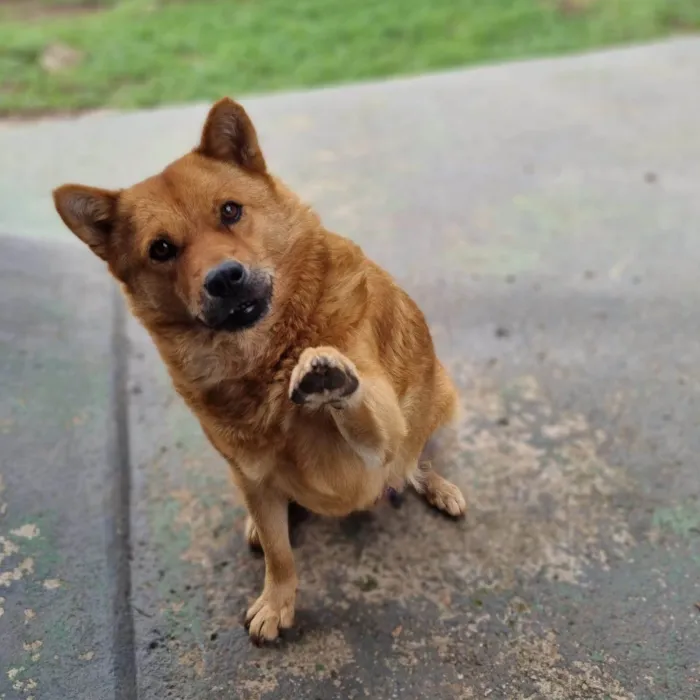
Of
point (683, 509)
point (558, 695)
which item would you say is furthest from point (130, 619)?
point (683, 509)

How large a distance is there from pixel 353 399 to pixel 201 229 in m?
0.71

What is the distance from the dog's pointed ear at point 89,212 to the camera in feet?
6.86

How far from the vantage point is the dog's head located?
201 centimetres

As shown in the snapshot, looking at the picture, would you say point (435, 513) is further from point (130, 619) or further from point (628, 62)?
point (628, 62)

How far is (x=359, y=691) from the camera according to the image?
2.14 metres

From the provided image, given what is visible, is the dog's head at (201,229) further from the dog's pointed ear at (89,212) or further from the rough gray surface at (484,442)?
the rough gray surface at (484,442)

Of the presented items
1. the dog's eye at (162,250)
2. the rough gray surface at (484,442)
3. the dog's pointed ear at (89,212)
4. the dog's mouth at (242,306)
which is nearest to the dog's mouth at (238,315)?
the dog's mouth at (242,306)

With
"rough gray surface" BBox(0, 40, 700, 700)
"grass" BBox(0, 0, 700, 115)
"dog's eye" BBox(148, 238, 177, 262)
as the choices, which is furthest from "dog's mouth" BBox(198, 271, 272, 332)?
"grass" BBox(0, 0, 700, 115)

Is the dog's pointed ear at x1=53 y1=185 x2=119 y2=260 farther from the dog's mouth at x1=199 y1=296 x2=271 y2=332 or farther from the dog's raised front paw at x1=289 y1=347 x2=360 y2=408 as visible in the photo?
the dog's raised front paw at x1=289 y1=347 x2=360 y2=408

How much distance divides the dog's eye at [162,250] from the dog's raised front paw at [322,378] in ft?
1.99

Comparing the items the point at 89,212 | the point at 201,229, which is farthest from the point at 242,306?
the point at 89,212

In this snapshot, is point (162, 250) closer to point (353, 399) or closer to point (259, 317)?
point (259, 317)

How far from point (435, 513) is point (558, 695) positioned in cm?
76

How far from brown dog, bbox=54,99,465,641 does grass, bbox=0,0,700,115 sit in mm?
3998
